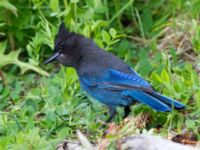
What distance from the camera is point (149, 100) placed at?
548 cm

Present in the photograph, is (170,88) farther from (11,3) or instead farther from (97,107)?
(11,3)

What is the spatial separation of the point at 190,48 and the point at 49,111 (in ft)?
5.97

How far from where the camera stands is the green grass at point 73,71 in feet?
18.0

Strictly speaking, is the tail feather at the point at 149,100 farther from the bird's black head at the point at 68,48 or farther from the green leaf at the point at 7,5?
the green leaf at the point at 7,5

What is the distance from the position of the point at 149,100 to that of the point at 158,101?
0.26 feet

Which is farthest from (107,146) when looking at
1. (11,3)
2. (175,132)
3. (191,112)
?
(11,3)

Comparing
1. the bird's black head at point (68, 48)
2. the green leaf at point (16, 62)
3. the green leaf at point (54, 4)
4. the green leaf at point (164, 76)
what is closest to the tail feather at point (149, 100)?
the green leaf at point (164, 76)

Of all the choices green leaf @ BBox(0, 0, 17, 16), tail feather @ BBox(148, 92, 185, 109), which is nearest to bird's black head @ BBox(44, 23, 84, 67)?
green leaf @ BBox(0, 0, 17, 16)

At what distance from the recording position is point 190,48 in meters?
7.11

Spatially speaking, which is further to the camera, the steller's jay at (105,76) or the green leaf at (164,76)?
the green leaf at (164,76)

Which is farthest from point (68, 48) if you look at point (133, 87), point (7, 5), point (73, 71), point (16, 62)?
point (16, 62)

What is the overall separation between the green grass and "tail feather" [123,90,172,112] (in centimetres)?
10

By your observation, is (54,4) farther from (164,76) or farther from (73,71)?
(164,76)

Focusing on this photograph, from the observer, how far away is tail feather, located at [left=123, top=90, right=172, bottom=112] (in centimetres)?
539
